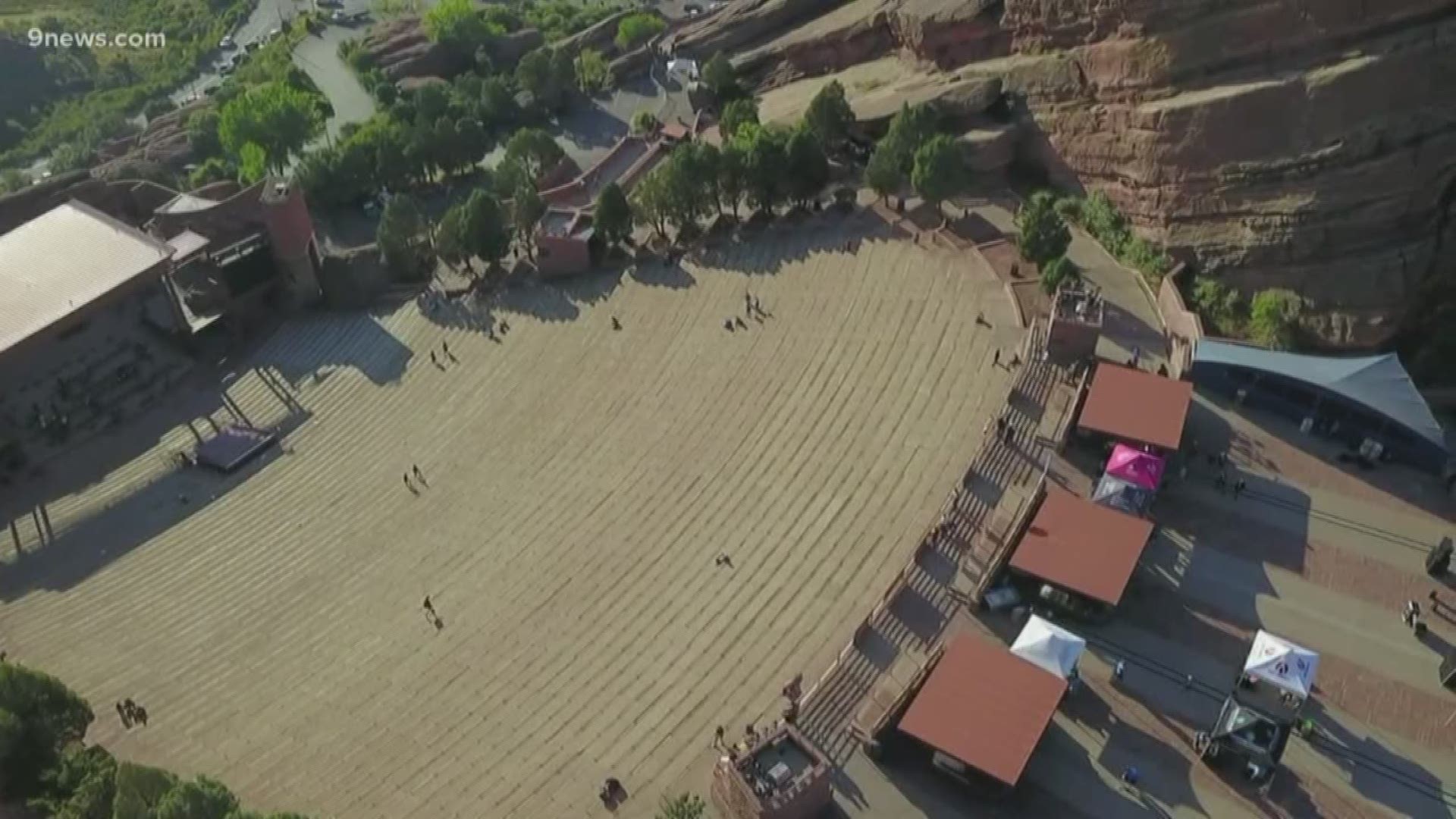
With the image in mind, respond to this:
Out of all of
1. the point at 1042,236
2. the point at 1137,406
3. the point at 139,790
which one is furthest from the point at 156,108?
the point at 1137,406

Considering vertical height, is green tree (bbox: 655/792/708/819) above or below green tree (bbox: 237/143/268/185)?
below

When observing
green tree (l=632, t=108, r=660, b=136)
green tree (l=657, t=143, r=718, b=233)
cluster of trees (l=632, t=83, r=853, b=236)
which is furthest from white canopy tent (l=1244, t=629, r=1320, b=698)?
green tree (l=632, t=108, r=660, b=136)

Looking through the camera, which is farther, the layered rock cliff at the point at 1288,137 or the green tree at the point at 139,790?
the layered rock cliff at the point at 1288,137

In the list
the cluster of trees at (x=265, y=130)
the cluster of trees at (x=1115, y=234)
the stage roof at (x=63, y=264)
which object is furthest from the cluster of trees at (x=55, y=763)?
the cluster of trees at (x=265, y=130)

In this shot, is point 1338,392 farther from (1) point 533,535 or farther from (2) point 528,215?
(2) point 528,215

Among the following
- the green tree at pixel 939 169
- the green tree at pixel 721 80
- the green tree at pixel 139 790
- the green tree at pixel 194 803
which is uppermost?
the green tree at pixel 721 80

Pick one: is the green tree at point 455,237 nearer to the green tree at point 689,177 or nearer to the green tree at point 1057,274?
the green tree at point 689,177

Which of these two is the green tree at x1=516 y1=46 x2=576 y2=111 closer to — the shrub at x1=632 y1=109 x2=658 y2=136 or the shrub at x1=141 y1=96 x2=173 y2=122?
the shrub at x1=632 y1=109 x2=658 y2=136
